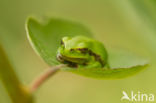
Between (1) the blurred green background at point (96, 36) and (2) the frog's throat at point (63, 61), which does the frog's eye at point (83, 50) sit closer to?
(2) the frog's throat at point (63, 61)

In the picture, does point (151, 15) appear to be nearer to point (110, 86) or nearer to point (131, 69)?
point (131, 69)

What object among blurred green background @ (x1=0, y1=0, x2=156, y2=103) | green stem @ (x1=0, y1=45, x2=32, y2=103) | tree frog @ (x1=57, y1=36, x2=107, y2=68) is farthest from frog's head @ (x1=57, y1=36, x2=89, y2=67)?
blurred green background @ (x1=0, y1=0, x2=156, y2=103)

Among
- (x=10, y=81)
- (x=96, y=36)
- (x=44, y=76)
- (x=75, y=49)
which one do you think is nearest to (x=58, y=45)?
(x=75, y=49)

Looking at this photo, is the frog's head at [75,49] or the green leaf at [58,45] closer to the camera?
the green leaf at [58,45]

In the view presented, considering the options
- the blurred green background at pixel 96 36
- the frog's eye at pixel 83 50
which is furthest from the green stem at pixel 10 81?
the blurred green background at pixel 96 36

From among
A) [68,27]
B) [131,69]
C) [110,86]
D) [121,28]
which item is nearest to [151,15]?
[131,69]

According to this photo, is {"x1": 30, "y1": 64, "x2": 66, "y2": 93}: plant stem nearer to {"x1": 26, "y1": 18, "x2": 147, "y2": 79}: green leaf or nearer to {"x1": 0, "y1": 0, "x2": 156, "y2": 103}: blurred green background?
{"x1": 26, "y1": 18, "x2": 147, "y2": 79}: green leaf
